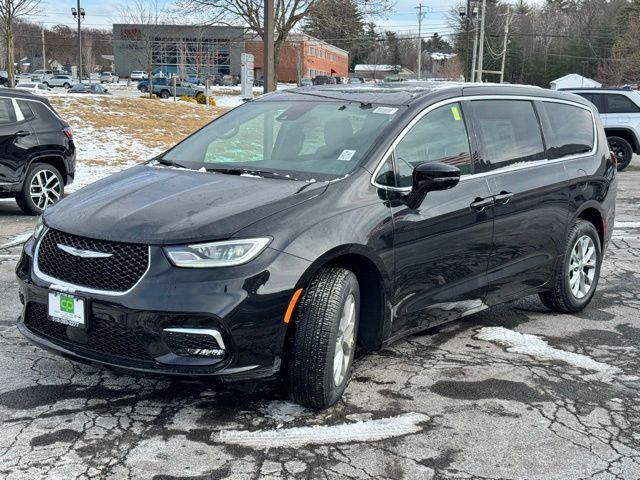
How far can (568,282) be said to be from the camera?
572cm

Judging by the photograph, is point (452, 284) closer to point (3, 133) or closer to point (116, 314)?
point (116, 314)

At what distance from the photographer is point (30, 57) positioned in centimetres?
11312

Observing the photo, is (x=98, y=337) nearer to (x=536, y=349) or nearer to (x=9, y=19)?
(x=536, y=349)

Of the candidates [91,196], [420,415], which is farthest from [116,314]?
[420,415]

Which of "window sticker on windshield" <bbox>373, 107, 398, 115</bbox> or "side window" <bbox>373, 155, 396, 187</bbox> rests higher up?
"window sticker on windshield" <bbox>373, 107, 398, 115</bbox>

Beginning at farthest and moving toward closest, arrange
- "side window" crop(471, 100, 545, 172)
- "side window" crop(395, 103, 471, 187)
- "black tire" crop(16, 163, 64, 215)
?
"black tire" crop(16, 163, 64, 215) < "side window" crop(471, 100, 545, 172) < "side window" crop(395, 103, 471, 187)

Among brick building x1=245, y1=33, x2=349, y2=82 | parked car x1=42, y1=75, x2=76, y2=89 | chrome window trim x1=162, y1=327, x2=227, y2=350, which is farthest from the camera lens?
brick building x1=245, y1=33, x2=349, y2=82

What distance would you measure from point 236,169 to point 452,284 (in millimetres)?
1474

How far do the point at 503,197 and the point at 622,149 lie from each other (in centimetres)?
1457

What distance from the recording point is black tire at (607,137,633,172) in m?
17.8

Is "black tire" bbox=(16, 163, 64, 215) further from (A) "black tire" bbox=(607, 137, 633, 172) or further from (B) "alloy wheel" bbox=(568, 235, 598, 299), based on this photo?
(A) "black tire" bbox=(607, 137, 633, 172)

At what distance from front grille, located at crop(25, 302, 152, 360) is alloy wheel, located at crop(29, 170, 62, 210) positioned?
6.53 metres

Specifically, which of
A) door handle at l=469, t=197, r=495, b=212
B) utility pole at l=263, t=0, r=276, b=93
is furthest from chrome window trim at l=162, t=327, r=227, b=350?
utility pole at l=263, t=0, r=276, b=93

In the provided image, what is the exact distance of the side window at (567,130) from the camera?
18.4ft
